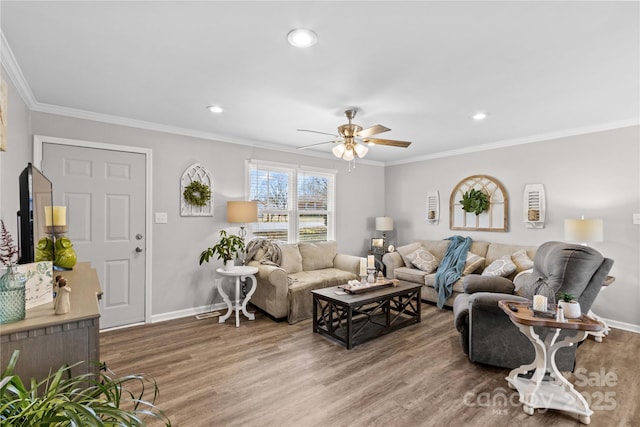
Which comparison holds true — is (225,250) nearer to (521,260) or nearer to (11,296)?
(11,296)

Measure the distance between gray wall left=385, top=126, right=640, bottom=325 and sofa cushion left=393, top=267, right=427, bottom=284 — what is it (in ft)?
3.16

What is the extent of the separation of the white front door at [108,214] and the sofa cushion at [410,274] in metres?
3.49

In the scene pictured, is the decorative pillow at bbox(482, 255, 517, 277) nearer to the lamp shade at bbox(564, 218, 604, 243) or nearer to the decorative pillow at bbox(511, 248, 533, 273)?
the decorative pillow at bbox(511, 248, 533, 273)

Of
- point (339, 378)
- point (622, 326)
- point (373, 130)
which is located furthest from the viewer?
point (622, 326)

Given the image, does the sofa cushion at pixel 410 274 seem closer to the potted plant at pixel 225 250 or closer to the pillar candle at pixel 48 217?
the potted plant at pixel 225 250

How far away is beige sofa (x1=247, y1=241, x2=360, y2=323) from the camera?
147 inches

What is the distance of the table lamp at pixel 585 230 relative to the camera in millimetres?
3348

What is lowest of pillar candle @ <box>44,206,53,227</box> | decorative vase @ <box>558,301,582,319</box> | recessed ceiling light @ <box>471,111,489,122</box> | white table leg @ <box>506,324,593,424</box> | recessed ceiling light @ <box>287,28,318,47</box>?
white table leg @ <box>506,324,593,424</box>

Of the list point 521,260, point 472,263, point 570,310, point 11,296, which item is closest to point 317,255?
point 472,263

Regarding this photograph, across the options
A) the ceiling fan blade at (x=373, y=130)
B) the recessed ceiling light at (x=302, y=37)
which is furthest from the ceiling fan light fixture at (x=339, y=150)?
the recessed ceiling light at (x=302, y=37)

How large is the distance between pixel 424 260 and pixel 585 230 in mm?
1971

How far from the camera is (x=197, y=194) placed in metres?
3.99

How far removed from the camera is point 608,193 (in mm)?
3668

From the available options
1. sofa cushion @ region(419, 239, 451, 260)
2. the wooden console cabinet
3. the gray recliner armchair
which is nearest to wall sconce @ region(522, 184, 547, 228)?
sofa cushion @ region(419, 239, 451, 260)
